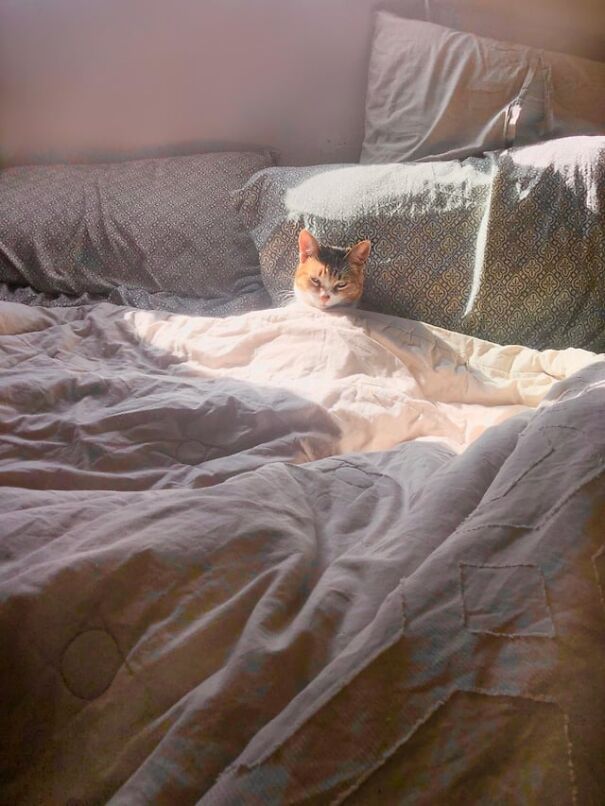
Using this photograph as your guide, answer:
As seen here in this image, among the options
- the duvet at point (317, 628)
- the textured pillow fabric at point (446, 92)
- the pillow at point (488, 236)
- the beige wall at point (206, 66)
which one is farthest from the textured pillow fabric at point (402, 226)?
the duvet at point (317, 628)

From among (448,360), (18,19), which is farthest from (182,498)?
(18,19)

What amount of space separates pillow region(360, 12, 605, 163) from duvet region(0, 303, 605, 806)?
102 cm

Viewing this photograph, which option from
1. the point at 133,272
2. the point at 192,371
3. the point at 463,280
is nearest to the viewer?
the point at 192,371

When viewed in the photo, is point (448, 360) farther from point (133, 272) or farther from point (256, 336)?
point (133, 272)

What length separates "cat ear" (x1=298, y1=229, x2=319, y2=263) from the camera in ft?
4.71

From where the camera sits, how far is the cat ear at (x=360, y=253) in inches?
55.2

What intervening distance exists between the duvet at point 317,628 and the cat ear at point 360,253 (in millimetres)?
689

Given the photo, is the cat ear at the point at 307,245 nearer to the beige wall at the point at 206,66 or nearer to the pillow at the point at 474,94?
the pillow at the point at 474,94

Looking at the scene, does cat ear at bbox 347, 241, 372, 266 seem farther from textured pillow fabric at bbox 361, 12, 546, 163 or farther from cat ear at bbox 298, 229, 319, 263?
textured pillow fabric at bbox 361, 12, 546, 163

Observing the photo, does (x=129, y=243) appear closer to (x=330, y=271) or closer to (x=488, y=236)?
(x=330, y=271)

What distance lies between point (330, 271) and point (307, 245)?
10 cm

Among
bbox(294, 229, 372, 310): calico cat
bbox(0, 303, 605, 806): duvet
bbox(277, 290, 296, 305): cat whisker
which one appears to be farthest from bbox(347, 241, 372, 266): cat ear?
bbox(0, 303, 605, 806): duvet

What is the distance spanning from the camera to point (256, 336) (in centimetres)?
129

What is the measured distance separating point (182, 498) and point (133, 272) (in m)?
1.23
